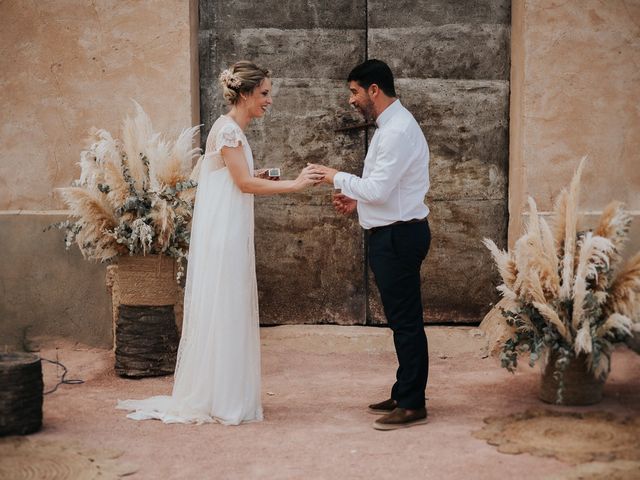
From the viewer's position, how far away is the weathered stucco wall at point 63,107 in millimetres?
6262

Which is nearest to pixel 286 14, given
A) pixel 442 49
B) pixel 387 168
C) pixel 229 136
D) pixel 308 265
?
pixel 442 49

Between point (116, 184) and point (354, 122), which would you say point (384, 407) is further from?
point (354, 122)

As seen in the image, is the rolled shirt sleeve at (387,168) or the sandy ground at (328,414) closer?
the sandy ground at (328,414)

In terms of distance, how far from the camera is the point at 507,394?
5.20 metres

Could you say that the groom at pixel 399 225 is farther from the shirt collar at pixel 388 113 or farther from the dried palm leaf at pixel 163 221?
the dried palm leaf at pixel 163 221

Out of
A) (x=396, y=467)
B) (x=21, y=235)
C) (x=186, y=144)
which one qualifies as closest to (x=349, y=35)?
(x=186, y=144)

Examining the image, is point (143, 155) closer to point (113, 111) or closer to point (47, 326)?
point (113, 111)

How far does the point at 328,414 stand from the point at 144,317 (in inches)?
59.7

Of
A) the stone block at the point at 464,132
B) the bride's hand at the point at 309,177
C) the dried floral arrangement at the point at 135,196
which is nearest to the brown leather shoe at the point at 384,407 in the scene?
the bride's hand at the point at 309,177

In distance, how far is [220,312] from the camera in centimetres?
476

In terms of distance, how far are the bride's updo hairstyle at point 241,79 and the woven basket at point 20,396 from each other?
174 centimetres

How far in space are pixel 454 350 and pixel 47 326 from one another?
292cm

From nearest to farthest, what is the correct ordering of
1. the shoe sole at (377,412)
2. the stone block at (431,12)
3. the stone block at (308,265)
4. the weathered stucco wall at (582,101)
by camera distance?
the shoe sole at (377,412) → the weathered stucco wall at (582,101) → the stone block at (431,12) → the stone block at (308,265)

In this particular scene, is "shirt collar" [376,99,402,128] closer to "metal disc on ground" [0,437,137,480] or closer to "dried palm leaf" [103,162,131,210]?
"dried palm leaf" [103,162,131,210]
